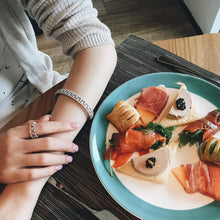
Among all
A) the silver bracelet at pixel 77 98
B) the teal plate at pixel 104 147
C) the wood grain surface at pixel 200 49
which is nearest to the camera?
the teal plate at pixel 104 147

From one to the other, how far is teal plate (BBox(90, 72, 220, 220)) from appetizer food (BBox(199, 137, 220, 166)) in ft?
0.44

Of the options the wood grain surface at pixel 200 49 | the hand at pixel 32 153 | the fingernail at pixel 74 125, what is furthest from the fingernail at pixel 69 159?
the wood grain surface at pixel 200 49

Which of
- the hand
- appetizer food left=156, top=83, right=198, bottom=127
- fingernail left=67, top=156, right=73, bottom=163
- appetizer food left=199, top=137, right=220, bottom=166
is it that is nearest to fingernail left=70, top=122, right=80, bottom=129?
the hand

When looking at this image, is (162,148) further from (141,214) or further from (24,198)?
(24,198)

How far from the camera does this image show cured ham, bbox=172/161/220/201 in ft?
2.25

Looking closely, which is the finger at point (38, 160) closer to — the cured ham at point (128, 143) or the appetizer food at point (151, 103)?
the cured ham at point (128, 143)

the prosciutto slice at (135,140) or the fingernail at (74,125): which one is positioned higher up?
the fingernail at (74,125)

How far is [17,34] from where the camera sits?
2.94 feet

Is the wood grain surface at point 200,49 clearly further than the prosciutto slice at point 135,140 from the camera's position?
Yes

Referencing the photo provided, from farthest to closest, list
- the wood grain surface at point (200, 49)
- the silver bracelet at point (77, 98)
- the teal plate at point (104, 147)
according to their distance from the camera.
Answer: the wood grain surface at point (200, 49)
the silver bracelet at point (77, 98)
the teal plate at point (104, 147)

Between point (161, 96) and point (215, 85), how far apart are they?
0.77 feet

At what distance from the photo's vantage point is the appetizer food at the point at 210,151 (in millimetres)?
714

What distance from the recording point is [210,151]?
0.72 m

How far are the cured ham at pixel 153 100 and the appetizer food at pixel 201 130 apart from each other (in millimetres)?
135
